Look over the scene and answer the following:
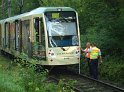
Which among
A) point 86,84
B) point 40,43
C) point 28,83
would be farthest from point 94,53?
point 28,83

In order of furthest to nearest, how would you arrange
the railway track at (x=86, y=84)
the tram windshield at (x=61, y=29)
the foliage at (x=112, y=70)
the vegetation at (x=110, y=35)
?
the tram windshield at (x=61, y=29) → the vegetation at (x=110, y=35) → the foliage at (x=112, y=70) → the railway track at (x=86, y=84)

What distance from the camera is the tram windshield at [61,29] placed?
64.1 feet

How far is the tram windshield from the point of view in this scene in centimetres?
1953

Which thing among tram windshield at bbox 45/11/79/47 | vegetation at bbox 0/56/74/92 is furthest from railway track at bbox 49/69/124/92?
vegetation at bbox 0/56/74/92

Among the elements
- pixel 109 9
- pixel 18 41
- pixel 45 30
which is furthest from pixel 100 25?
pixel 18 41

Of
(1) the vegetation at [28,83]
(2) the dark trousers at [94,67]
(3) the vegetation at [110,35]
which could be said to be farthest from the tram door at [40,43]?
(1) the vegetation at [28,83]

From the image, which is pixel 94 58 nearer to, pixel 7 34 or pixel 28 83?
pixel 28 83

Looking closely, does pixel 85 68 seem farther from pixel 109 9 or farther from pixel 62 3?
pixel 62 3

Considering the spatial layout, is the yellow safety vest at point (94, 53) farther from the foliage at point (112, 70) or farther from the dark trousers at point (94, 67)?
the foliage at point (112, 70)

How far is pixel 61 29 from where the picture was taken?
19750 millimetres

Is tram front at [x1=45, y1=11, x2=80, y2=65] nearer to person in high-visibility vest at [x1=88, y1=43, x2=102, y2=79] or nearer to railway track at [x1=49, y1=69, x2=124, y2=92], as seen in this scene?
railway track at [x1=49, y1=69, x2=124, y2=92]

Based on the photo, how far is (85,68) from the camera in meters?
21.7

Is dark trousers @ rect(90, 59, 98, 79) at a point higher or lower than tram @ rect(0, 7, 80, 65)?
lower

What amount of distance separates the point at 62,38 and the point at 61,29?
0.42 metres
